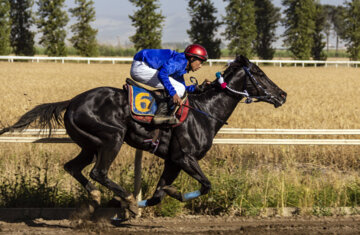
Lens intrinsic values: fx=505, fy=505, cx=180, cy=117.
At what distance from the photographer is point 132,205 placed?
19.2ft

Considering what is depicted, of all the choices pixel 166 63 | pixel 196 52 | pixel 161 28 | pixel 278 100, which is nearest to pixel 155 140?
pixel 166 63

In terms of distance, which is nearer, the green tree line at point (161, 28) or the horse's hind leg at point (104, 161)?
the horse's hind leg at point (104, 161)

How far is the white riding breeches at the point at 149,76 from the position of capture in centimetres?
602

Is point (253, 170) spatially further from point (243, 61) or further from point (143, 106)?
point (143, 106)

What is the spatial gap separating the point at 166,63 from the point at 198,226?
2.00 metres

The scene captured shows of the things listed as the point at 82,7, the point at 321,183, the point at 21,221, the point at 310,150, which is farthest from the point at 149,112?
the point at 82,7

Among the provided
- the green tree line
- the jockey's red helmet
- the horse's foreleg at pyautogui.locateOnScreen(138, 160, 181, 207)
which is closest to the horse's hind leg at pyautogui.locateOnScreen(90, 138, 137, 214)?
the horse's foreleg at pyautogui.locateOnScreen(138, 160, 181, 207)

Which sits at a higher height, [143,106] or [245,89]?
[245,89]

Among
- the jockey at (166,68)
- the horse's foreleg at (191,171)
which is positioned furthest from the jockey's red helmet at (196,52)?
the horse's foreleg at (191,171)

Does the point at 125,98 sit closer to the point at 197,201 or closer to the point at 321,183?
the point at 197,201

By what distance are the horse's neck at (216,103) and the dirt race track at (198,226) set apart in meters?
1.20

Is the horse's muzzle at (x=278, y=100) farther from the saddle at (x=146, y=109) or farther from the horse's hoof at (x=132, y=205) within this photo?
the horse's hoof at (x=132, y=205)

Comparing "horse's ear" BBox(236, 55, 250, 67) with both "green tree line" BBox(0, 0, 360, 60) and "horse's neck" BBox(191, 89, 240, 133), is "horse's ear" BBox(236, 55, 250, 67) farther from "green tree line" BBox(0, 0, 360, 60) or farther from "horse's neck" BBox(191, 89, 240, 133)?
"green tree line" BBox(0, 0, 360, 60)

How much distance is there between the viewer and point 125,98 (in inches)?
229
